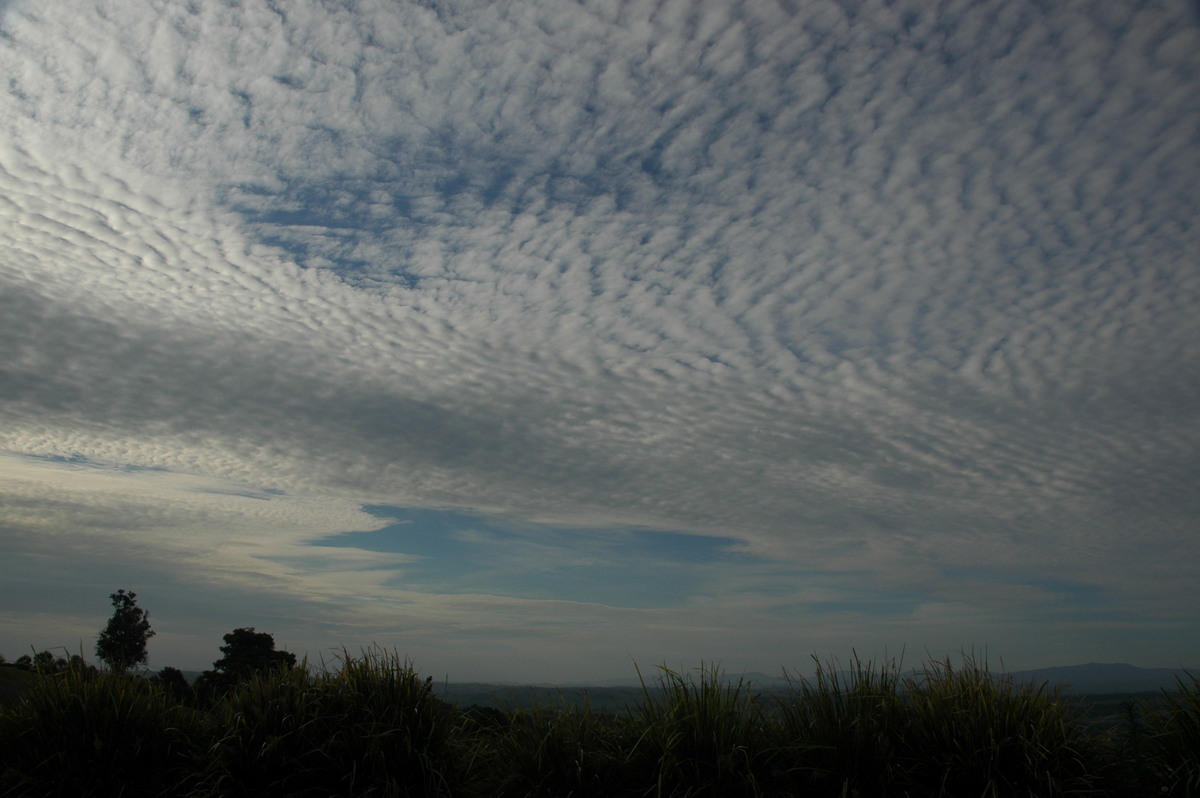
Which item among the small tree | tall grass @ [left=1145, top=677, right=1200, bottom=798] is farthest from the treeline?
the small tree

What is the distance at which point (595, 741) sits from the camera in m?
8.57

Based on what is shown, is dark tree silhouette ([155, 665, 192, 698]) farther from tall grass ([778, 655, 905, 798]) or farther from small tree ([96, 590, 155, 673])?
small tree ([96, 590, 155, 673])

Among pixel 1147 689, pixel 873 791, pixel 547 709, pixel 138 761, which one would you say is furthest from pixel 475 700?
pixel 1147 689

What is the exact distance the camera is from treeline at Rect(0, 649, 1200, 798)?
734 centimetres

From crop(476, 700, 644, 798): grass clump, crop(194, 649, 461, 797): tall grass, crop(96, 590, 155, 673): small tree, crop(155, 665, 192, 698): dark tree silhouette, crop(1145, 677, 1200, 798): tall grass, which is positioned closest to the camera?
crop(1145, 677, 1200, 798): tall grass

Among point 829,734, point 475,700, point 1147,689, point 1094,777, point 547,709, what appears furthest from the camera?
point 475,700

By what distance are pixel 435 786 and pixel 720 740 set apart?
321cm

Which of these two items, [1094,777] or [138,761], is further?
[138,761]

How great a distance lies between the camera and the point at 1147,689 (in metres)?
8.48

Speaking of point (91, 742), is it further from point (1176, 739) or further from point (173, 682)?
point (1176, 739)

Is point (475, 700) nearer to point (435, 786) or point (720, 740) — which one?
point (435, 786)

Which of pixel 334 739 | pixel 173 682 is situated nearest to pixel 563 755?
pixel 334 739

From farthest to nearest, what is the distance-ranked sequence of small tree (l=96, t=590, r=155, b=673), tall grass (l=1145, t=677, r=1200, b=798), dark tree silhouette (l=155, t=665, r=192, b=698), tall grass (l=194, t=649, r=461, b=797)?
1. small tree (l=96, t=590, r=155, b=673)
2. dark tree silhouette (l=155, t=665, r=192, b=698)
3. tall grass (l=194, t=649, r=461, b=797)
4. tall grass (l=1145, t=677, r=1200, b=798)

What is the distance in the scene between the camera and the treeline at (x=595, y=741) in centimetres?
734
